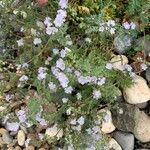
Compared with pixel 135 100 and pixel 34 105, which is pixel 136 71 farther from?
pixel 34 105

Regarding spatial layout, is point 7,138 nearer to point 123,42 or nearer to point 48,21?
point 48,21

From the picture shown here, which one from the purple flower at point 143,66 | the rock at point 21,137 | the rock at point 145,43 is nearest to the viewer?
the purple flower at point 143,66

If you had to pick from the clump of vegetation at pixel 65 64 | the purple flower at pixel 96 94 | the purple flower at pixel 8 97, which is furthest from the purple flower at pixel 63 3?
the purple flower at pixel 8 97

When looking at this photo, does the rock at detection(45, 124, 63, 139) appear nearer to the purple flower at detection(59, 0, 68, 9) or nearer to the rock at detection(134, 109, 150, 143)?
the rock at detection(134, 109, 150, 143)

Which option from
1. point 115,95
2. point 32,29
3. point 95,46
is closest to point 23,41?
point 32,29

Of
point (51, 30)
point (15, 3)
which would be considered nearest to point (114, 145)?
point (51, 30)

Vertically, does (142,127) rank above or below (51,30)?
below

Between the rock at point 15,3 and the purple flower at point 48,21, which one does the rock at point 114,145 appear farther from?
the rock at point 15,3
